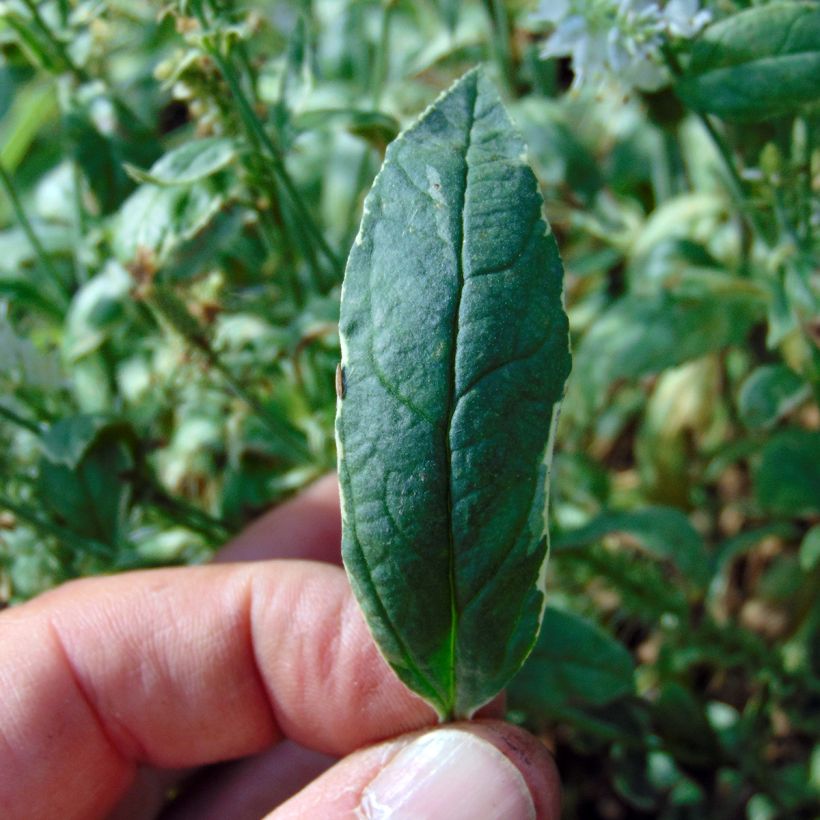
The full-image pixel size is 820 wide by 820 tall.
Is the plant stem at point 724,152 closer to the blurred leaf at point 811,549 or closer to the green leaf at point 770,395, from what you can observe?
the green leaf at point 770,395

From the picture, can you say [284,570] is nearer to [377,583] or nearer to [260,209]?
[377,583]

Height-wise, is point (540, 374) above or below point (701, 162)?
above

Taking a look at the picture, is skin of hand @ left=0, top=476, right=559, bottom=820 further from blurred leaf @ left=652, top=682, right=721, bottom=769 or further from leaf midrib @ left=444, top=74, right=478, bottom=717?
blurred leaf @ left=652, top=682, right=721, bottom=769

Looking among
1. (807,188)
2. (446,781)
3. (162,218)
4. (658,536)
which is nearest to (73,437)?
(162,218)

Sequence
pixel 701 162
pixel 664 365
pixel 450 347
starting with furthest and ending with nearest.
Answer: pixel 701 162 < pixel 664 365 < pixel 450 347

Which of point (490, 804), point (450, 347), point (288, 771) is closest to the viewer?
point (450, 347)

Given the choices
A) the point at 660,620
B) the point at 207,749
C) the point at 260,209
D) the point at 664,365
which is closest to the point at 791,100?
the point at 664,365

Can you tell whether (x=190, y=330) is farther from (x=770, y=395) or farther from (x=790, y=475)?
(x=790, y=475)

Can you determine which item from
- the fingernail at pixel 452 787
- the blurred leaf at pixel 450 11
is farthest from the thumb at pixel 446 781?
the blurred leaf at pixel 450 11
